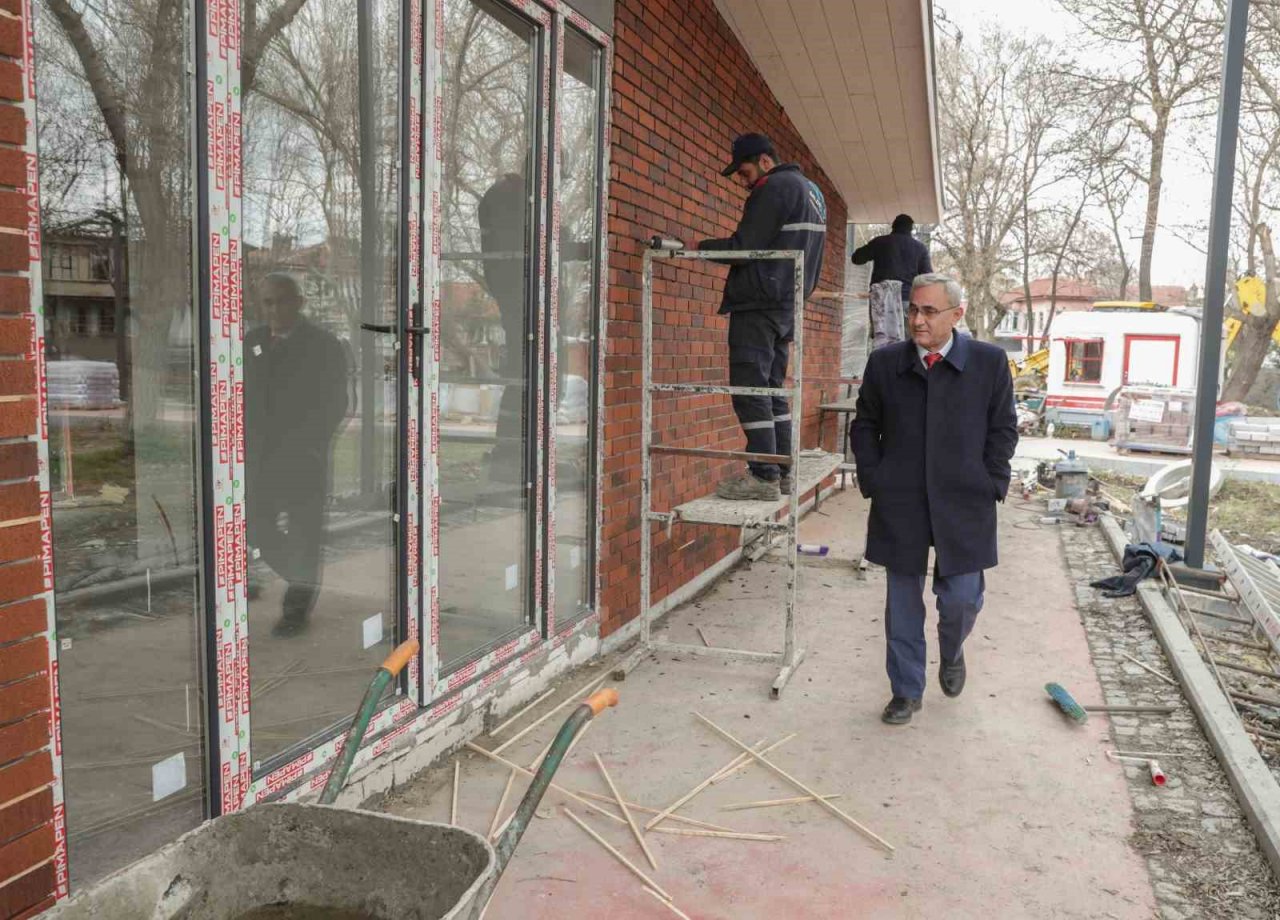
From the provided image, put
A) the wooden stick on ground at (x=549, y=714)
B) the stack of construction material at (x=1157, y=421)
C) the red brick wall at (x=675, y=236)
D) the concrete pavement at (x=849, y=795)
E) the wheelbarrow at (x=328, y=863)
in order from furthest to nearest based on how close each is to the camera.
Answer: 1. the stack of construction material at (x=1157, y=421)
2. the red brick wall at (x=675, y=236)
3. the wooden stick on ground at (x=549, y=714)
4. the concrete pavement at (x=849, y=795)
5. the wheelbarrow at (x=328, y=863)

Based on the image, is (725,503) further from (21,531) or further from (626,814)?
(21,531)

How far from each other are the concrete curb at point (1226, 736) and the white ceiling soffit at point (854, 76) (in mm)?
3906

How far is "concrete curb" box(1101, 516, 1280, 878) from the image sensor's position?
3.35m

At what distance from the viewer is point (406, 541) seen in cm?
344

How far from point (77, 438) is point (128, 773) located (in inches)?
33.9

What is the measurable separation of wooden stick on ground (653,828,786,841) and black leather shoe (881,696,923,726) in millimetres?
1190

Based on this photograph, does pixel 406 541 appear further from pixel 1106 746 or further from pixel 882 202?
pixel 882 202

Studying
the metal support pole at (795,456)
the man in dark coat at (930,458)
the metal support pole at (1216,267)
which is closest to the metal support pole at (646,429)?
the metal support pole at (795,456)

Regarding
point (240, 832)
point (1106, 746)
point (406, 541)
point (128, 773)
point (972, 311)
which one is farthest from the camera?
point (972, 311)

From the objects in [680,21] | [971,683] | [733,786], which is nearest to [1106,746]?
[971,683]

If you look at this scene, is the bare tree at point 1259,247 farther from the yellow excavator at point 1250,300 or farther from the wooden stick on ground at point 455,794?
the wooden stick on ground at point 455,794

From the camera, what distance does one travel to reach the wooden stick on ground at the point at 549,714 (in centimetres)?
391

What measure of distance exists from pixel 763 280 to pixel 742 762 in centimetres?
231

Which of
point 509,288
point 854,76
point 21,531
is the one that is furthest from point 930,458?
point 854,76
